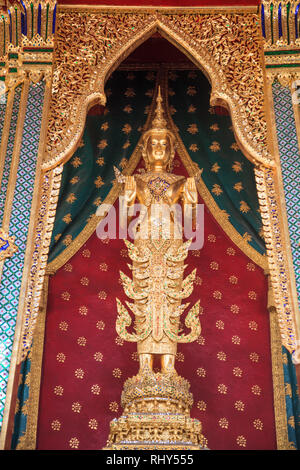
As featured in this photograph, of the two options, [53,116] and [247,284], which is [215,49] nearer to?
[53,116]

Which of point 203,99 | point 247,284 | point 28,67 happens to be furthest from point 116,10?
point 247,284

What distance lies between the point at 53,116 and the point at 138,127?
1.43 meters

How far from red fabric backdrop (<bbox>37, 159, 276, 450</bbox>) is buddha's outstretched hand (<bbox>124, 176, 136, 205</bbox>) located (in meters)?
0.93

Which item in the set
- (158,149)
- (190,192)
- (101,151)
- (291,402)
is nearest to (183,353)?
(291,402)

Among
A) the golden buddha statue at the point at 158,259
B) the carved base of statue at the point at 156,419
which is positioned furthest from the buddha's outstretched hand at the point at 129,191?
the carved base of statue at the point at 156,419

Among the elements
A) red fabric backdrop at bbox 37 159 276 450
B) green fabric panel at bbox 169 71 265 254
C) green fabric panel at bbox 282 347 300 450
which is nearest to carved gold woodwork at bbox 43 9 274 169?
green fabric panel at bbox 169 71 265 254

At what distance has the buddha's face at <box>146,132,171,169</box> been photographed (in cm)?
578

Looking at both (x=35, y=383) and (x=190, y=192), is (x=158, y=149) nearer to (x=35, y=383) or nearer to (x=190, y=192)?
(x=190, y=192)

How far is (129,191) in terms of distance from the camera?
558 cm

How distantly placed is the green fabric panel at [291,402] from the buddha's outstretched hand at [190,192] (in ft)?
4.89

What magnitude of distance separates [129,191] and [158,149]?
0.48m

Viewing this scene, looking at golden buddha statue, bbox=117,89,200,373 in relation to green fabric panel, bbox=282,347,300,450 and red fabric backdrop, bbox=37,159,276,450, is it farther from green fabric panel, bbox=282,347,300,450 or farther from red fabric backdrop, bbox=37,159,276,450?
green fabric panel, bbox=282,347,300,450

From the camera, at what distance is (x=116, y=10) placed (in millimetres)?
5945

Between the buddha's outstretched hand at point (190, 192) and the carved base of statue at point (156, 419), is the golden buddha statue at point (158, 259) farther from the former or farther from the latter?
the carved base of statue at point (156, 419)
